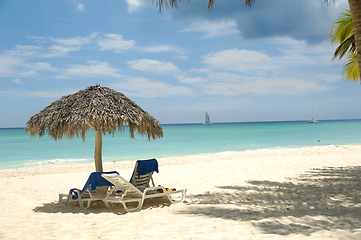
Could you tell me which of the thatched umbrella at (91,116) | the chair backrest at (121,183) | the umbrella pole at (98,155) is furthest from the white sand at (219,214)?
the thatched umbrella at (91,116)

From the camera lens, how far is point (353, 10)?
4.75 m

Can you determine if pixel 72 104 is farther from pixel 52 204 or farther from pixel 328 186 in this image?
pixel 328 186

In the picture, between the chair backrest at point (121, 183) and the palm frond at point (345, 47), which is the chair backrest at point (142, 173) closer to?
the chair backrest at point (121, 183)

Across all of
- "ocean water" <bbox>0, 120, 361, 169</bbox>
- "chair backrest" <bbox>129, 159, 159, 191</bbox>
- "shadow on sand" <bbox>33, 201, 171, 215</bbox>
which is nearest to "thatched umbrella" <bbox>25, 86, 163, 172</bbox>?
"ocean water" <bbox>0, 120, 361, 169</bbox>

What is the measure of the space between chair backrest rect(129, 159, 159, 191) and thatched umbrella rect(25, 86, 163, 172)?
0.61m

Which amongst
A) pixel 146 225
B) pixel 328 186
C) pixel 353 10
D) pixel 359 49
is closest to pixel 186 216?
pixel 146 225

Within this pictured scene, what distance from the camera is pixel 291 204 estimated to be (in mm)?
4543

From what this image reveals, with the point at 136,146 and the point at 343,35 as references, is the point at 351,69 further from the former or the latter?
the point at 136,146

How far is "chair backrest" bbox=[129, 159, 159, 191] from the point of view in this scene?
510 centimetres

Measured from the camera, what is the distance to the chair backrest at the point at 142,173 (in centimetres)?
510

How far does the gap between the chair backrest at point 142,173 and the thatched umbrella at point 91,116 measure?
61 cm

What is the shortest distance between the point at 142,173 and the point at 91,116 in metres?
1.44

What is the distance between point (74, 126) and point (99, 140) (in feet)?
2.00

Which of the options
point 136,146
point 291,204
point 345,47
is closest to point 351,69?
point 345,47
